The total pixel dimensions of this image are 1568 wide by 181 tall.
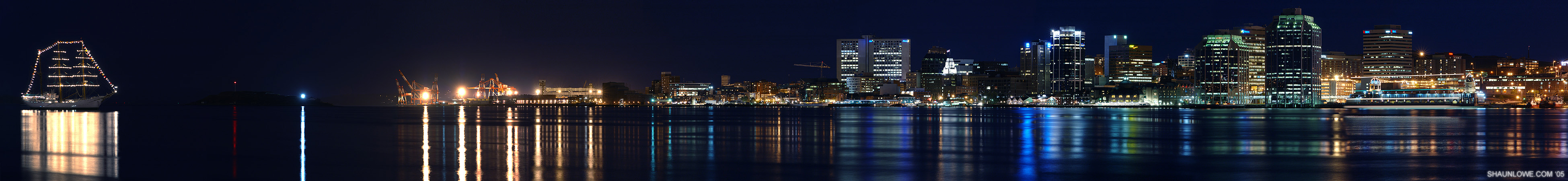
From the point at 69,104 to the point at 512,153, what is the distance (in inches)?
2951

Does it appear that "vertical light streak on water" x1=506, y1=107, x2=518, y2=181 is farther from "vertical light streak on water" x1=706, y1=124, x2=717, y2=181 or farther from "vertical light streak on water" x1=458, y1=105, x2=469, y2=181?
"vertical light streak on water" x1=706, y1=124, x2=717, y2=181

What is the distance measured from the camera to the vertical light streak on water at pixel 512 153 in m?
18.6

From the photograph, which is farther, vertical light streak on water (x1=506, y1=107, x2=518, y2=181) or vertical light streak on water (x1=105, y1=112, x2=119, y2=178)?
vertical light streak on water (x1=105, y1=112, x2=119, y2=178)

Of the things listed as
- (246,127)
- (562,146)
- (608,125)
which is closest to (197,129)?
(246,127)

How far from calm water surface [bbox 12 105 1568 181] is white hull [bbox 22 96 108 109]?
118ft

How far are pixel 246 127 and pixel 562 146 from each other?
21.8 meters

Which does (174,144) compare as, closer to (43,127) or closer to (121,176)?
(121,176)

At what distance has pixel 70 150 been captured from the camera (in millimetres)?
25547

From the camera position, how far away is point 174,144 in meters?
29.2

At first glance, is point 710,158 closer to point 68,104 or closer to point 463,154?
point 463,154

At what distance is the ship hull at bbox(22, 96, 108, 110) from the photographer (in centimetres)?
8144

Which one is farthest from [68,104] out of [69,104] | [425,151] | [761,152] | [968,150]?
[968,150]

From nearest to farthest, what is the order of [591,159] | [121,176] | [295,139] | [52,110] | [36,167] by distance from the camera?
[121,176] < [36,167] < [591,159] < [295,139] < [52,110]

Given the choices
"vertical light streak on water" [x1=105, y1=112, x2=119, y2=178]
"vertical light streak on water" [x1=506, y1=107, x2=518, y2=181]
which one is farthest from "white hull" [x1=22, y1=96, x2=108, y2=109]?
"vertical light streak on water" [x1=506, y1=107, x2=518, y2=181]
